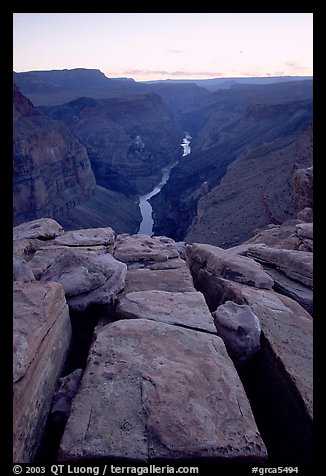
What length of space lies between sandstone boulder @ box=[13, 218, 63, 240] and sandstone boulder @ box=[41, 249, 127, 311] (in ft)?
6.48

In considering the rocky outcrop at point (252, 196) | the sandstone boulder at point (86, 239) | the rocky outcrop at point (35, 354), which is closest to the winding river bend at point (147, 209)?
the rocky outcrop at point (252, 196)

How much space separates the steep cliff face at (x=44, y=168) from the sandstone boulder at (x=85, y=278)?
24362 mm

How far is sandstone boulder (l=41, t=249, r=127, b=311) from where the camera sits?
3.87 metres

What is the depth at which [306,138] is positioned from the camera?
82.1ft

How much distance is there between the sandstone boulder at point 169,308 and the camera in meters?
3.61

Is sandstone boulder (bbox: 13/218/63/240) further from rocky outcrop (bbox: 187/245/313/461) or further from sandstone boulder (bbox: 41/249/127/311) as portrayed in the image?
rocky outcrop (bbox: 187/245/313/461)

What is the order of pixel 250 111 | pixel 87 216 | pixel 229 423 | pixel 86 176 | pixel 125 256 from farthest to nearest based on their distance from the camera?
pixel 250 111 → pixel 86 176 → pixel 87 216 → pixel 125 256 → pixel 229 423

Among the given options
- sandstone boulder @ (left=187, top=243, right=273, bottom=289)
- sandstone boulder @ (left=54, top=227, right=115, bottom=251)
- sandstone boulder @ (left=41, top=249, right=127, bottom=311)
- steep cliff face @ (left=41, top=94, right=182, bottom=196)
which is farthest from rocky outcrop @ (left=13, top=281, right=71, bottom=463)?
steep cliff face @ (left=41, top=94, right=182, bottom=196)

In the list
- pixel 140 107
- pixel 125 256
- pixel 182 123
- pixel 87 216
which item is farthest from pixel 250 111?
pixel 125 256

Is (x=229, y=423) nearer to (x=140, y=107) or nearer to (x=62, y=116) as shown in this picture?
(x=62, y=116)

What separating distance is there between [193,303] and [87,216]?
31261mm

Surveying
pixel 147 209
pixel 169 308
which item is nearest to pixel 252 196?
pixel 169 308

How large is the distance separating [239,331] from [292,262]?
80.6 inches

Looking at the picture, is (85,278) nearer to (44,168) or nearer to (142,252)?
(142,252)
